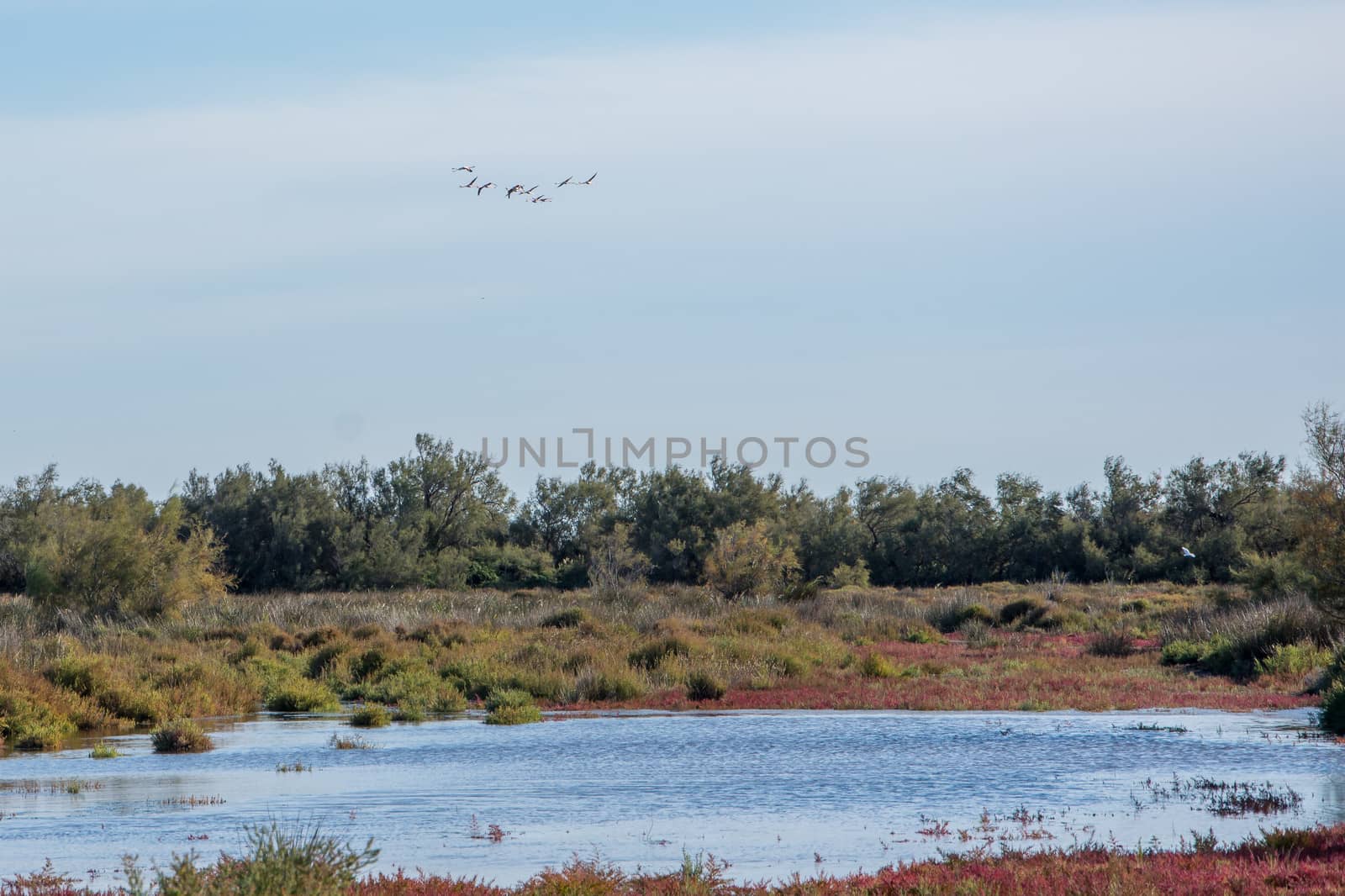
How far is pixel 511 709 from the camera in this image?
1038 inches

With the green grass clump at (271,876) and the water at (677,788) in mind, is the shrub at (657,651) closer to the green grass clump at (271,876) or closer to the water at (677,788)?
the water at (677,788)

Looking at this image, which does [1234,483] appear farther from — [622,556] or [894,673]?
[894,673]

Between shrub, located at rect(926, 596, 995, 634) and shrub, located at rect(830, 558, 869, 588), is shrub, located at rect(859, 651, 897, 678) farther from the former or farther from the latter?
shrub, located at rect(830, 558, 869, 588)

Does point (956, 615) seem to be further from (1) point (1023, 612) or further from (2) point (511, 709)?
(2) point (511, 709)

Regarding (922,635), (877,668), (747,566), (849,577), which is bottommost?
(877,668)

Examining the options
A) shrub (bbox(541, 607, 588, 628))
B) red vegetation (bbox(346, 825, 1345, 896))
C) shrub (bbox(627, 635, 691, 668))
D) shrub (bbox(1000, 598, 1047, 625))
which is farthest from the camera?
shrub (bbox(1000, 598, 1047, 625))

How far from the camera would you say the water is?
13.8 m

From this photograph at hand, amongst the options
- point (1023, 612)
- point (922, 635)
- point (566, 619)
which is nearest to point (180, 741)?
point (566, 619)

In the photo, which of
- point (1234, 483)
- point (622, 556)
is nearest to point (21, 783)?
point (622, 556)

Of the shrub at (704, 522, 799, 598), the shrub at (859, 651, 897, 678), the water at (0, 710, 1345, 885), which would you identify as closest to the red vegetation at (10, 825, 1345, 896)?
the water at (0, 710, 1345, 885)

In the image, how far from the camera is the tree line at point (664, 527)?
74.6 m

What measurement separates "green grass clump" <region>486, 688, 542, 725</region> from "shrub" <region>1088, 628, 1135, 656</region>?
53.7 feet

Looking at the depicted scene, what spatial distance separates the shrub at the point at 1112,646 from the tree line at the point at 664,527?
26.1 metres

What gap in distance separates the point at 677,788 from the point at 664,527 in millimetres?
65582
